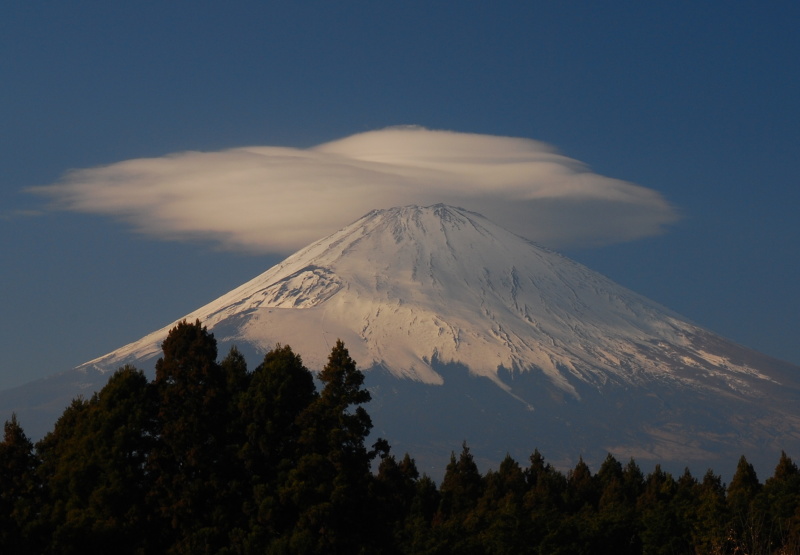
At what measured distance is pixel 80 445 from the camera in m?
38.7

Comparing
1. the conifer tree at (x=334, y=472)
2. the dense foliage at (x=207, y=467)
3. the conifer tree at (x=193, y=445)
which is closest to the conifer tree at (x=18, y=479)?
the dense foliage at (x=207, y=467)

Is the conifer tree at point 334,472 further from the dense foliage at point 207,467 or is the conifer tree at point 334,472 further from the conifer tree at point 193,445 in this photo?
the conifer tree at point 193,445

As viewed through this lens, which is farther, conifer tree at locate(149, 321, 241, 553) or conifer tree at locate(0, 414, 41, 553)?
conifer tree at locate(0, 414, 41, 553)

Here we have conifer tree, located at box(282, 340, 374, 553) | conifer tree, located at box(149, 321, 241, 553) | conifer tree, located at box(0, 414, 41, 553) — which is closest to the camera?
conifer tree, located at box(282, 340, 374, 553)

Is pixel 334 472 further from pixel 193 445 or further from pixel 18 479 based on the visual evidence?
pixel 18 479

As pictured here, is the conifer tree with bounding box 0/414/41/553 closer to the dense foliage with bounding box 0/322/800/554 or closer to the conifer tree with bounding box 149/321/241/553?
the dense foliage with bounding box 0/322/800/554

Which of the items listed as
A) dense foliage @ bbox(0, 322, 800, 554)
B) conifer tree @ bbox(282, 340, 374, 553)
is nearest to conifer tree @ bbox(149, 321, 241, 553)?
dense foliage @ bbox(0, 322, 800, 554)

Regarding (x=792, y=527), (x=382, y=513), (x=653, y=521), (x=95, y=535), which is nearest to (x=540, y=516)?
(x=653, y=521)

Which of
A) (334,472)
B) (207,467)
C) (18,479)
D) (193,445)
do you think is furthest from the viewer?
(18,479)

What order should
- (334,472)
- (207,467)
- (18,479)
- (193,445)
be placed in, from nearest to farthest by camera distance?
(334,472)
(207,467)
(193,445)
(18,479)

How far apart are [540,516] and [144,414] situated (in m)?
19.4

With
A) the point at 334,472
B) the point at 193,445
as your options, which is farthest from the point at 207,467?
the point at 334,472

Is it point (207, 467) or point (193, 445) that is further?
point (193, 445)

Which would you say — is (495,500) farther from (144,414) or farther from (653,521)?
(144,414)
